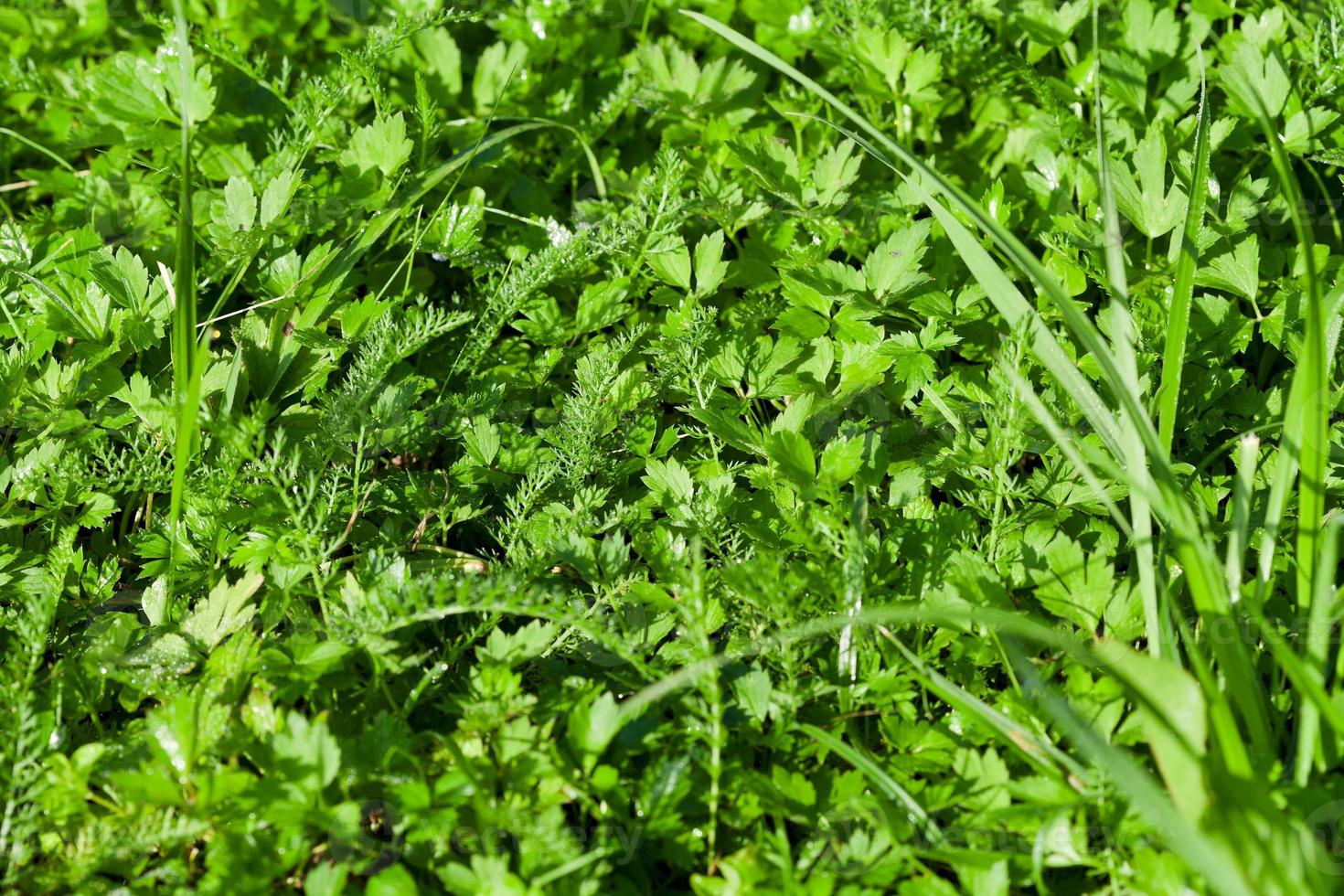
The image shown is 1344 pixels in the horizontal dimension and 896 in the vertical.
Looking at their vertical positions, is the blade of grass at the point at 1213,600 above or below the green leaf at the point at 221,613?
above

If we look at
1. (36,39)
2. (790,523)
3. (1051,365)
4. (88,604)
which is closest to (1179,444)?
(1051,365)

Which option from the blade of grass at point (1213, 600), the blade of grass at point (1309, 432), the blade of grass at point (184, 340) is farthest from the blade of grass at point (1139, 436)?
the blade of grass at point (184, 340)

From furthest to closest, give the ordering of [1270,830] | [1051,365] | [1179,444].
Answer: [1179,444], [1051,365], [1270,830]

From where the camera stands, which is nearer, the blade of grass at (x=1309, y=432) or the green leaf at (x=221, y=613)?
the blade of grass at (x=1309, y=432)

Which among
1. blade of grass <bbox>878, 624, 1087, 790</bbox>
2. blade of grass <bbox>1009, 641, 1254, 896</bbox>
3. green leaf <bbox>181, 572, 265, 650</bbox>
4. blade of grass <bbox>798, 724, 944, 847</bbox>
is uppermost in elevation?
blade of grass <bbox>1009, 641, 1254, 896</bbox>

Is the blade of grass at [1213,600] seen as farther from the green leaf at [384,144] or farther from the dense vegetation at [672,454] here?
the green leaf at [384,144]

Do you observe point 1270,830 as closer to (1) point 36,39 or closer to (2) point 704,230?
(2) point 704,230

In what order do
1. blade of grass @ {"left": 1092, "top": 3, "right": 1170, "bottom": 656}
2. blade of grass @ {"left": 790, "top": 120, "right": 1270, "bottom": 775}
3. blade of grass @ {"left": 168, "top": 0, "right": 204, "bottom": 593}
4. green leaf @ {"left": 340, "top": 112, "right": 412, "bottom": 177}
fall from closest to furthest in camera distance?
blade of grass @ {"left": 790, "top": 120, "right": 1270, "bottom": 775}
blade of grass @ {"left": 1092, "top": 3, "right": 1170, "bottom": 656}
blade of grass @ {"left": 168, "top": 0, "right": 204, "bottom": 593}
green leaf @ {"left": 340, "top": 112, "right": 412, "bottom": 177}

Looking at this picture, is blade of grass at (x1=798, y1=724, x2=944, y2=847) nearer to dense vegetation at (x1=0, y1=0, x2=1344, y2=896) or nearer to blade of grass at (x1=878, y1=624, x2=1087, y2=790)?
dense vegetation at (x1=0, y1=0, x2=1344, y2=896)

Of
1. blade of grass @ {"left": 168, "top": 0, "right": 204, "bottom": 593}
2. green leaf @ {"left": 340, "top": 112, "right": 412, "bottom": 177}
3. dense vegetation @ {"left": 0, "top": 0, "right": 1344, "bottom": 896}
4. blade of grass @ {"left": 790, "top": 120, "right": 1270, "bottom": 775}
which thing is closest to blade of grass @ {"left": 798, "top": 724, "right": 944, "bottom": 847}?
dense vegetation @ {"left": 0, "top": 0, "right": 1344, "bottom": 896}
